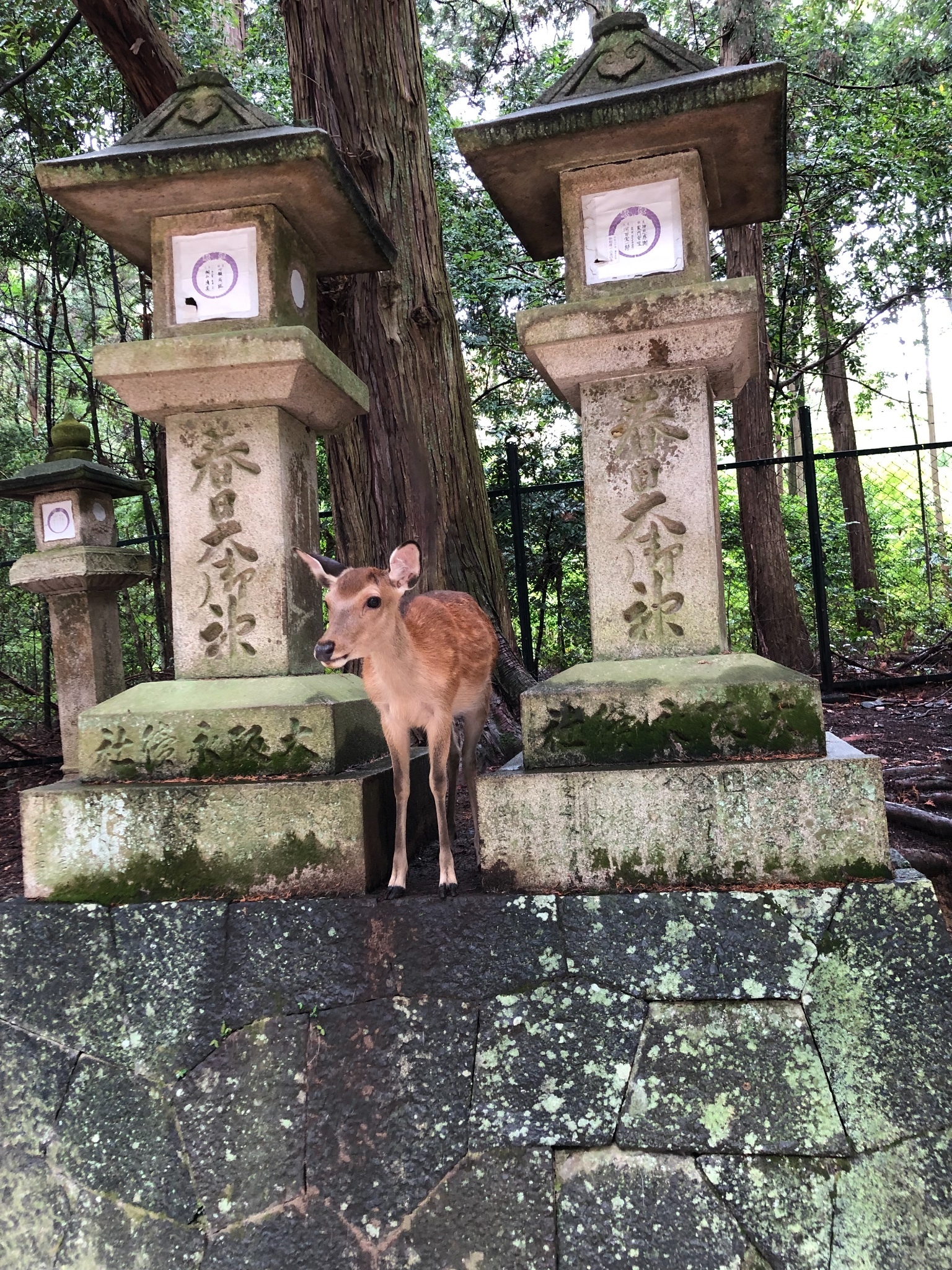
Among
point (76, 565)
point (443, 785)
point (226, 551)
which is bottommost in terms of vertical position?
point (443, 785)

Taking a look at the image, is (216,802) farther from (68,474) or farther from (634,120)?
(68,474)

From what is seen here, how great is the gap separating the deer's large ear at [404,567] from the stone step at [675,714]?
494mm

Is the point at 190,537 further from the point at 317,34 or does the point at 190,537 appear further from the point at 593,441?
the point at 317,34

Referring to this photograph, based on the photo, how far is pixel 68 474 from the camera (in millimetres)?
Result: 5625

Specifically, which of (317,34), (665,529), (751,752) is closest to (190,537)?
(665,529)

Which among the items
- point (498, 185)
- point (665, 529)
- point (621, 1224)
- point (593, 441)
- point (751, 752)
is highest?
point (498, 185)

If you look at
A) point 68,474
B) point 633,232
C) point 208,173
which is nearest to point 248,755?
point 208,173

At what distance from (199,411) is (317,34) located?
2.94m

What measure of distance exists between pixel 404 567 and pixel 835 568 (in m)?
10.6

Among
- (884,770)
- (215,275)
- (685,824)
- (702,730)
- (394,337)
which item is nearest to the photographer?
(685,824)

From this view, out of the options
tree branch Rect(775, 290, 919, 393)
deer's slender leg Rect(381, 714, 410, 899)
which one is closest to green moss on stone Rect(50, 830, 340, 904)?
deer's slender leg Rect(381, 714, 410, 899)

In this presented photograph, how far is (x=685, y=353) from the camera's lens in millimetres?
2639

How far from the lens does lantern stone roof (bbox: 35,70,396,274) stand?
2664 millimetres

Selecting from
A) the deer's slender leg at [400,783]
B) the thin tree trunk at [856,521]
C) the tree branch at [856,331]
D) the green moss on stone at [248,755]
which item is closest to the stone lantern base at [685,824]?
the deer's slender leg at [400,783]
